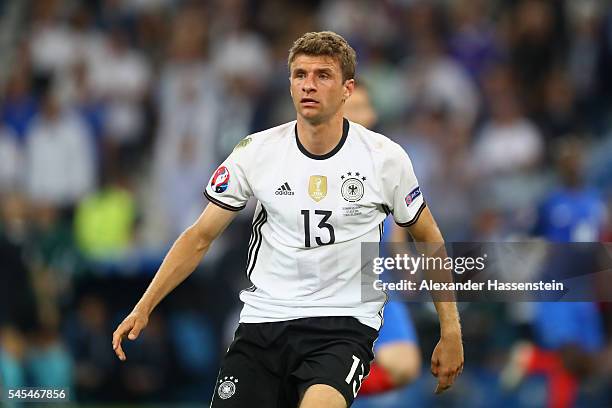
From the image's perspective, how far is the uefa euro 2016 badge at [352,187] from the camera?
624 centimetres

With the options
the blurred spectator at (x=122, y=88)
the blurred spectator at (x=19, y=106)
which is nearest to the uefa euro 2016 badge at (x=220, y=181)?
the blurred spectator at (x=122, y=88)

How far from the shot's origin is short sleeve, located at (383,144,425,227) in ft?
20.6

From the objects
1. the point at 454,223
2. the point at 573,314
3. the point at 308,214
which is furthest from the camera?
the point at 454,223

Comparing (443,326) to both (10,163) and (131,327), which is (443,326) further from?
(10,163)

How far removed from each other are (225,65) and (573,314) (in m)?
5.22

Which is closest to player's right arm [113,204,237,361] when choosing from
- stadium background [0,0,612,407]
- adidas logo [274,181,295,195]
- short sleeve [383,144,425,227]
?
adidas logo [274,181,295,195]

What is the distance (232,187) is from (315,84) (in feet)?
2.26

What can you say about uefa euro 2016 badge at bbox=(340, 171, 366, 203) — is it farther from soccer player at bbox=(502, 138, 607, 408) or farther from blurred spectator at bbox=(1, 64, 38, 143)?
blurred spectator at bbox=(1, 64, 38, 143)

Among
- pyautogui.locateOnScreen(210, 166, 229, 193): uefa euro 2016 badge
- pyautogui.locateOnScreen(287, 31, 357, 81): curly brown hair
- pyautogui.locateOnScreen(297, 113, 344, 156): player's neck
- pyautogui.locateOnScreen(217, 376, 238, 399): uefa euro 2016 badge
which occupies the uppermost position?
pyautogui.locateOnScreen(287, 31, 357, 81): curly brown hair

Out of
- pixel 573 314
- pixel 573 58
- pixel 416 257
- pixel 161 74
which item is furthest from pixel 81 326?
pixel 416 257

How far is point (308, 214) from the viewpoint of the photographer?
6.23 metres

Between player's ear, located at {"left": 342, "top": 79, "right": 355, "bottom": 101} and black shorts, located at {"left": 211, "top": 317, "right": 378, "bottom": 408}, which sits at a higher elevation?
player's ear, located at {"left": 342, "top": 79, "right": 355, "bottom": 101}

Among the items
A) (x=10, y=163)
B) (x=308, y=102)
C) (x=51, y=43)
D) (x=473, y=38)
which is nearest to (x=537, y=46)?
(x=473, y=38)

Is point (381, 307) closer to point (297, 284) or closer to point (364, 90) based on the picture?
point (297, 284)
